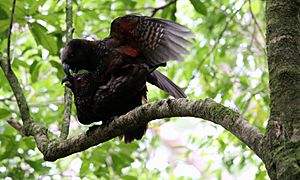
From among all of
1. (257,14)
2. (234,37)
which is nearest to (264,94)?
(234,37)

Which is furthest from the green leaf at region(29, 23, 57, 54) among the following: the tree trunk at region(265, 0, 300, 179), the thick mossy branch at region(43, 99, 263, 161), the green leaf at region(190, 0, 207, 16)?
the tree trunk at region(265, 0, 300, 179)

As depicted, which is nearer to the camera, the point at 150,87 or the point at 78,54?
the point at 78,54

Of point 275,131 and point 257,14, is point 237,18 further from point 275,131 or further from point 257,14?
point 275,131

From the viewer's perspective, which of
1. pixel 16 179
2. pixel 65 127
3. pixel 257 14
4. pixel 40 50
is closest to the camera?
pixel 65 127

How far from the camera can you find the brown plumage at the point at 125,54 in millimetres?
2457

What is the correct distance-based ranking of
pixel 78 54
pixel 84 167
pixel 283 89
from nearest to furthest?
pixel 283 89 < pixel 78 54 < pixel 84 167

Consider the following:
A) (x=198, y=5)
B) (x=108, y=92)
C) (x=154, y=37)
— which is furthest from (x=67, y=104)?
(x=198, y=5)

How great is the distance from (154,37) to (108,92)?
0.33m

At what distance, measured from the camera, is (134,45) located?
2576mm

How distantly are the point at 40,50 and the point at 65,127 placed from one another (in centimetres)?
146

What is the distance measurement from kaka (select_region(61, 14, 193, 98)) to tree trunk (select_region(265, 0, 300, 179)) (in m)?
0.85

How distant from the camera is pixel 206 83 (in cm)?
453

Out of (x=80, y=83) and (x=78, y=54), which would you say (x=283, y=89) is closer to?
(x=80, y=83)

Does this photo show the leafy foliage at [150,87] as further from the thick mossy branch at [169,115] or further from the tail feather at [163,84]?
the thick mossy branch at [169,115]
